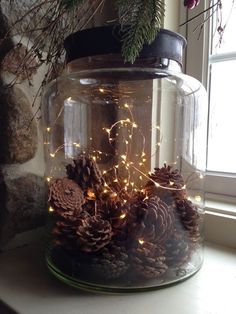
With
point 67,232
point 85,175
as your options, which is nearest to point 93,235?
point 67,232

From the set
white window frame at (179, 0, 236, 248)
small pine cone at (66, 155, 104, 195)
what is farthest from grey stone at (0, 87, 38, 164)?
white window frame at (179, 0, 236, 248)

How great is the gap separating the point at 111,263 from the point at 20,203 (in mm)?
280

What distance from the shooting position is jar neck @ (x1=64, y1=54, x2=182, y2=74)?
0.54 metres

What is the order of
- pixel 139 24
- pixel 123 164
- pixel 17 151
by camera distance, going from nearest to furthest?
pixel 139 24 < pixel 17 151 < pixel 123 164

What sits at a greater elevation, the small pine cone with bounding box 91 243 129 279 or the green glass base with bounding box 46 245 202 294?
the small pine cone with bounding box 91 243 129 279

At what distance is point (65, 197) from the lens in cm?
57

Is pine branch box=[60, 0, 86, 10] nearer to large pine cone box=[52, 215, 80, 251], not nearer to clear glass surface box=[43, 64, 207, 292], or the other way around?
clear glass surface box=[43, 64, 207, 292]

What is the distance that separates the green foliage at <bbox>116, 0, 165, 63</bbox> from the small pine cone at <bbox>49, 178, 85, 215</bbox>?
259mm

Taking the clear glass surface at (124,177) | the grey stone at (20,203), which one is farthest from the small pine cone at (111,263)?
the grey stone at (20,203)

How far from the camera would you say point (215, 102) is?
85 centimetres

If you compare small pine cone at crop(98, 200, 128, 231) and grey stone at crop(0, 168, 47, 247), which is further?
grey stone at crop(0, 168, 47, 247)

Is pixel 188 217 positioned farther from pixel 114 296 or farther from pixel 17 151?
pixel 17 151

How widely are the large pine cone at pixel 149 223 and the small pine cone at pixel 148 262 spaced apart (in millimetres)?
18

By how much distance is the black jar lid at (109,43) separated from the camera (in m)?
0.49
